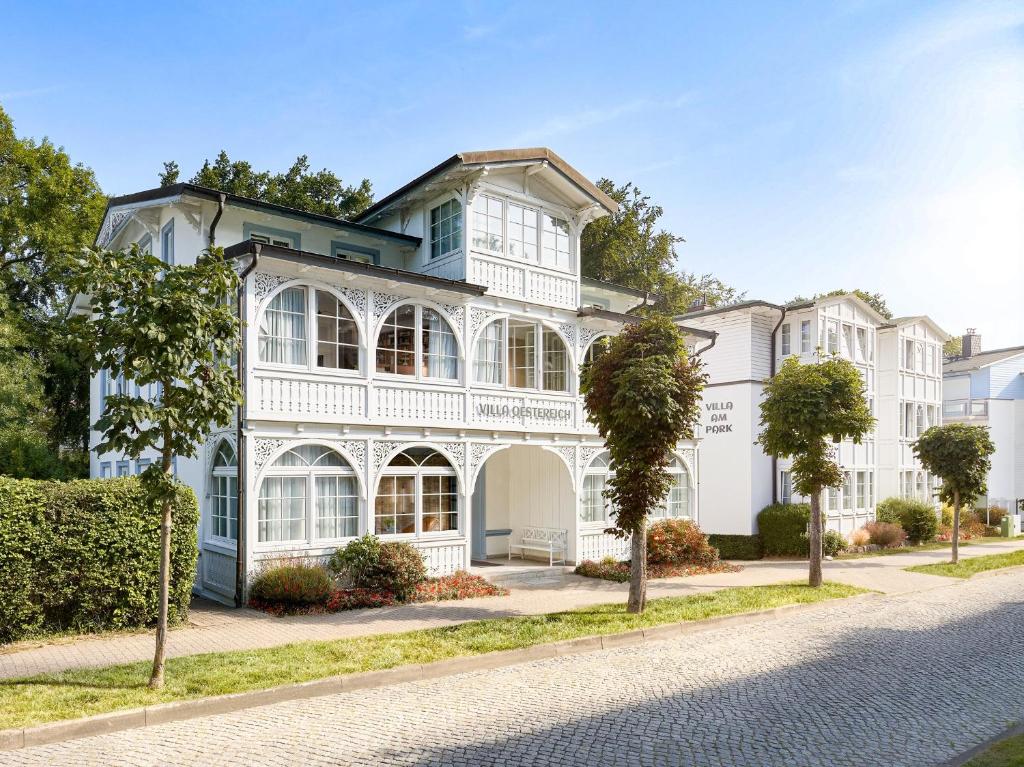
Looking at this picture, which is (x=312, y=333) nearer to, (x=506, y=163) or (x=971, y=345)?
(x=506, y=163)

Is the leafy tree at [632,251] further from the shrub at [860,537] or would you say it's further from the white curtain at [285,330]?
the white curtain at [285,330]

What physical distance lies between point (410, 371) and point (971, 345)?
134 ft

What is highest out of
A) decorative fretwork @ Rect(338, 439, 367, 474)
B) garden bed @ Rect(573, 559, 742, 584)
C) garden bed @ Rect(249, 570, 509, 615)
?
decorative fretwork @ Rect(338, 439, 367, 474)

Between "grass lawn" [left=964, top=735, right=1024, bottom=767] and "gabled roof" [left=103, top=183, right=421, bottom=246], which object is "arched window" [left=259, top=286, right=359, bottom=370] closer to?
"gabled roof" [left=103, top=183, right=421, bottom=246]

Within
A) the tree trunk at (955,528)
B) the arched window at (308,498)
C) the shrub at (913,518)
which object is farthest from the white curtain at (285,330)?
the shrub at (913,518)

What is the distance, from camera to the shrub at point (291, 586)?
14.2 metres

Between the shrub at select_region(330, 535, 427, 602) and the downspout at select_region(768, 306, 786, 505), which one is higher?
the downspout at select_region(768, 306, 786, 505)

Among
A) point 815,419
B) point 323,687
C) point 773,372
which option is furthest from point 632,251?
point 323,687

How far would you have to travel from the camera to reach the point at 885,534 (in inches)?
1108

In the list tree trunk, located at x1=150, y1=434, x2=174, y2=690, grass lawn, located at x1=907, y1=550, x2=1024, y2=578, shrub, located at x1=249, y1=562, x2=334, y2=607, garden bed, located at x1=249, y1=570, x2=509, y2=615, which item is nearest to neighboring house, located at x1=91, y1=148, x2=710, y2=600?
shrub, located at x1=249, y1=562, x2=334, y2=607

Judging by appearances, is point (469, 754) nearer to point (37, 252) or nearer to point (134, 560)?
point (134, 560)

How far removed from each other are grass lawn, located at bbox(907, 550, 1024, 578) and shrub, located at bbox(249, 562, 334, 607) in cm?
1575

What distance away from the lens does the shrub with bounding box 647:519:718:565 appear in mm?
20125

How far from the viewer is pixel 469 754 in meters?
7.00
